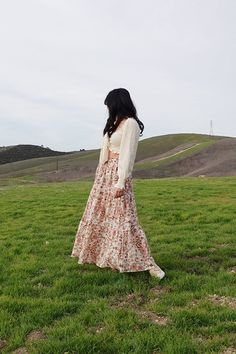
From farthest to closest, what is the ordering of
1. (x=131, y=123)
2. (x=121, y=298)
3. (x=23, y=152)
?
(x=23, y=152) < (x=131, y=123) < (x=121, y=298)

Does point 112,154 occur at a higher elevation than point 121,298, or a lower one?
higher

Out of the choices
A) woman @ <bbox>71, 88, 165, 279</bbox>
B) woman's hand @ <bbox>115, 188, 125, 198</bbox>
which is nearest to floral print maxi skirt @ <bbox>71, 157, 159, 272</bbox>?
woman @ <bbox>71, 88, 165, 279</bbox>

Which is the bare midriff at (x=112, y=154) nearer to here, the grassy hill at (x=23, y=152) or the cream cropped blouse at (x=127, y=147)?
the cream cropped blouse at (x=127, y=147)

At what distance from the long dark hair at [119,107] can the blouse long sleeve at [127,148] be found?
0.52 ft

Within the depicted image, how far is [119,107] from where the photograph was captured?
753 cm

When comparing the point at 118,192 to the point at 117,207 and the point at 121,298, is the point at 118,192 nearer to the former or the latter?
the point at 117,207

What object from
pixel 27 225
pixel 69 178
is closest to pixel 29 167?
pixel 69 178

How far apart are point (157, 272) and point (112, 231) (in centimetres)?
97

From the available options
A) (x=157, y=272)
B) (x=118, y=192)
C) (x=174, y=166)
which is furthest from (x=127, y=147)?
(x=174, y=166)

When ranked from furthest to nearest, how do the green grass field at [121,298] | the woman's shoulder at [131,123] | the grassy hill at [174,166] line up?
the grassy hill at [174,166]
the woman's shoulder at [131,123]
the green grass field at [121,298]

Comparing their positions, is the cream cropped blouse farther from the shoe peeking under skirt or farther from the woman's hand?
the shoe peeking under skirt

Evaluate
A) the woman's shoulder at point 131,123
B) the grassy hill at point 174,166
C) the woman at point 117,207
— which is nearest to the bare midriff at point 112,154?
the woman at point 117,207

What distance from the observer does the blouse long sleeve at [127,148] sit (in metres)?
7.37

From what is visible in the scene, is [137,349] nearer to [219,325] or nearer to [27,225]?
[219,325]
